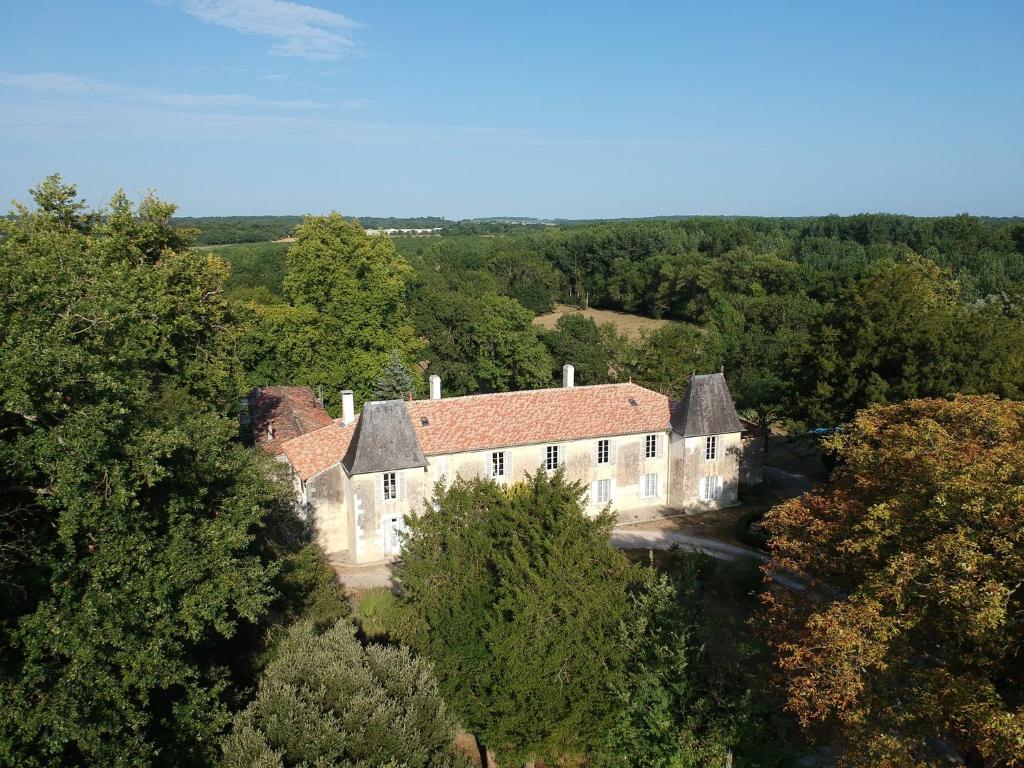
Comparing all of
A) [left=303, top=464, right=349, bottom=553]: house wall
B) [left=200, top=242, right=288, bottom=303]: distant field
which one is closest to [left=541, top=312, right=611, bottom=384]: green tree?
[left=303, top=464, right=349, bottom=553]: house wall

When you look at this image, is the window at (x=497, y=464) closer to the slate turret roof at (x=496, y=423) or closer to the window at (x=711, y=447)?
the slate turret roof at (x=496, y=423)

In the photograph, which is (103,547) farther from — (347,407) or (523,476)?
(523,476)

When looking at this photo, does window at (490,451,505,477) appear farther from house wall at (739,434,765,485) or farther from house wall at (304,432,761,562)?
house wall at (739,434,765,485)

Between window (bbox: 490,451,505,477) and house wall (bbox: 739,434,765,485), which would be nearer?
window (bbox: 490,451,505,477)

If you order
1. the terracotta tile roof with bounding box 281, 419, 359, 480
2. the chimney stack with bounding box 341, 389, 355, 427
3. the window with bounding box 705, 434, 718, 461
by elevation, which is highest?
the chimney stack with bounding box 341, 389, 355, 427

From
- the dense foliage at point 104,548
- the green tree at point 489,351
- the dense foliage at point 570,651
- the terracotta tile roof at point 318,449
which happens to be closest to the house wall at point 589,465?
the terracotta tile roof at point 318,449

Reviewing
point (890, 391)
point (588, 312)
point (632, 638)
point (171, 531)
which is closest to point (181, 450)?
point (171, 531)

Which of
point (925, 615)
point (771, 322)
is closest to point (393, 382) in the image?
→ point (925, 615)
